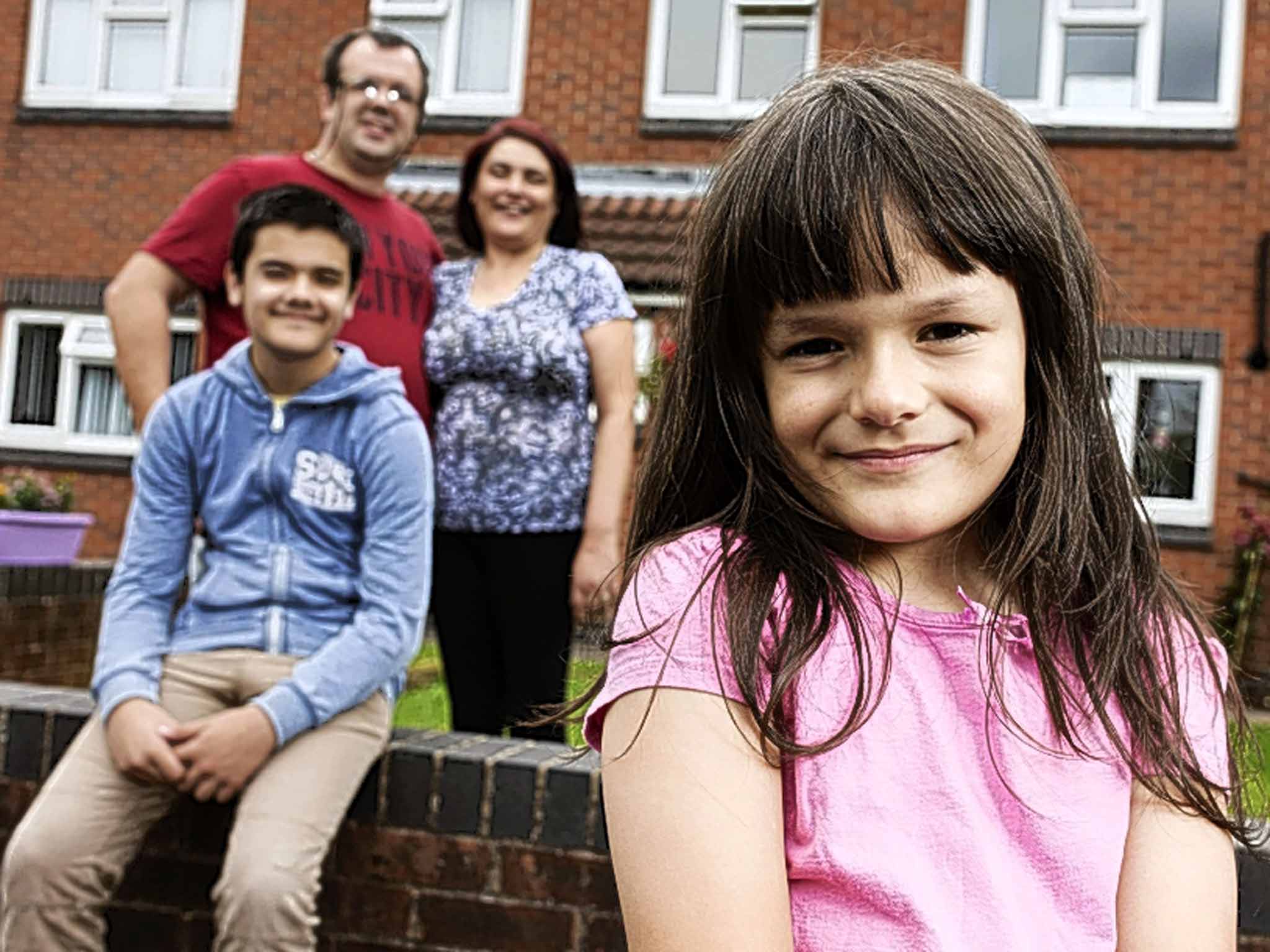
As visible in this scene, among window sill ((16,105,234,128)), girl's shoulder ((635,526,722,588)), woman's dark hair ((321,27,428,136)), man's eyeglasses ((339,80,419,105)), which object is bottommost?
girl's shoulder ((635,526,722,588))

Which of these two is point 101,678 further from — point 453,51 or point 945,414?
point 453,51

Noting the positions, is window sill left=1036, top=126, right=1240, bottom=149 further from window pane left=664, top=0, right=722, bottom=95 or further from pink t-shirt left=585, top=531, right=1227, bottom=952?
pink t-shirt left=585, top=531, right=1227, bottom=952

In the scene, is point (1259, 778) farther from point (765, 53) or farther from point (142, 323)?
point (765, 53)

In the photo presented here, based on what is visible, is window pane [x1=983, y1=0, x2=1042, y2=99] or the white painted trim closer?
window pane [x1=983, y1=0, x2=1042, y2=99]

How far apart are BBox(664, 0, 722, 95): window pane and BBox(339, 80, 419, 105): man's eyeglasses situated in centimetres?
836

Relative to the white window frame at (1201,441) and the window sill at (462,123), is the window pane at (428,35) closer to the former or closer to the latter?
the window sill at (462,123)

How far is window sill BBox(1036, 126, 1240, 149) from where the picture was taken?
10.4 metres

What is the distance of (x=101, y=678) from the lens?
2.58 meters

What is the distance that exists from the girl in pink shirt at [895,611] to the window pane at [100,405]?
12114 millimetres

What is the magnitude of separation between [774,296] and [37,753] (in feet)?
7.18

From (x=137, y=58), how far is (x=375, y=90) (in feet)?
33.5

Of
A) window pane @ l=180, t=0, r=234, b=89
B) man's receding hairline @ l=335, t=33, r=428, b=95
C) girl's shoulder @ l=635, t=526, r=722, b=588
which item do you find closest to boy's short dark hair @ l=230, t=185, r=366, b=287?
man's receding hairline @ l=335, t=33, r=428, b=95

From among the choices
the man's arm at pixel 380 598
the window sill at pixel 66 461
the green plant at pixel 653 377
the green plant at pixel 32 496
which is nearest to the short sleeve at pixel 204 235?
the man's arm at pixel 380 598

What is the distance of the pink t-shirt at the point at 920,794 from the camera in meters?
1.14
